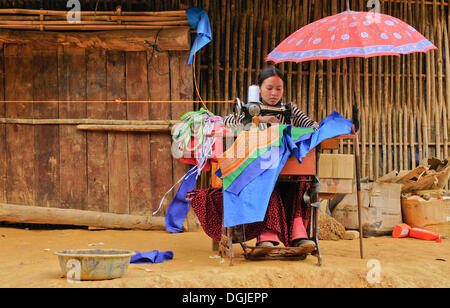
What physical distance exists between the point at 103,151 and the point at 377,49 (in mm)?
3378

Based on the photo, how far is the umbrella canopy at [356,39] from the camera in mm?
4098

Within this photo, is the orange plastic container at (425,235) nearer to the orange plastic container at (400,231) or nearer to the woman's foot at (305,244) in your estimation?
the orange plastic container at (400,231)

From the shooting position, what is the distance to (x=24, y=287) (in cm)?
328

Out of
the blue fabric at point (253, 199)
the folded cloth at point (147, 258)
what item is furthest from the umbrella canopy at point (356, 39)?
the folded cloth at point (147, 258)

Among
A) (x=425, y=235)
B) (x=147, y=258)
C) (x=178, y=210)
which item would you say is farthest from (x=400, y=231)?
(x=147, y=258)

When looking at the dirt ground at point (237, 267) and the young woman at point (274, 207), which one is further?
the young woman at point (274, 207)

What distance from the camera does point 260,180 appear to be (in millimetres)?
4008

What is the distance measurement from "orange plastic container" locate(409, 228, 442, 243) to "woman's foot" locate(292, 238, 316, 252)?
7.24 feet

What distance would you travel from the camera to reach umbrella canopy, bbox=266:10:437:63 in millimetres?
4098

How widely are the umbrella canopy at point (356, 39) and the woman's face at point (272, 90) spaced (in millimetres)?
183

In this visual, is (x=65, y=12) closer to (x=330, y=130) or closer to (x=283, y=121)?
(x=283, y=121)

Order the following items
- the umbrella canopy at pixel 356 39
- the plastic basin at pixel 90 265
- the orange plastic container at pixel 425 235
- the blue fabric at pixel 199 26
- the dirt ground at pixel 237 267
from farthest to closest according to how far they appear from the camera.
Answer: the blue fabric at pixel 199 26 → the orange plastic container at pixel 425 235 → the umbrella canopy at pixel 356 39 → the dirt ground at pixel 237 267 → the plastic basin at pixel 90 265

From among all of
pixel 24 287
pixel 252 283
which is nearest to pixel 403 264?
pixel 252 283

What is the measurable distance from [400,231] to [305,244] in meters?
2.41
